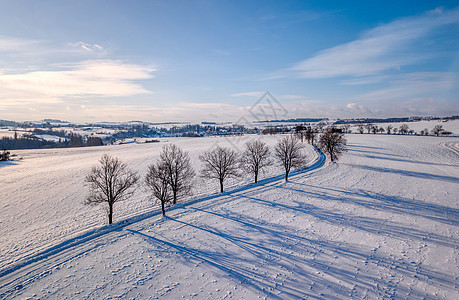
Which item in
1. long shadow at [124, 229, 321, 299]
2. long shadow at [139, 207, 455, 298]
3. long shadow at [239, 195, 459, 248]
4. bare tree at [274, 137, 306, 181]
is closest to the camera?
long shadow at [124, 229, 321, 299]

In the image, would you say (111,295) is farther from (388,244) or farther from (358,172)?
(358,172)

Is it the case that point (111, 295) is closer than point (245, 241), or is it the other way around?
point (111, 295)

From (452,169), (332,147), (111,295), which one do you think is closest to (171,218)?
(111,295)

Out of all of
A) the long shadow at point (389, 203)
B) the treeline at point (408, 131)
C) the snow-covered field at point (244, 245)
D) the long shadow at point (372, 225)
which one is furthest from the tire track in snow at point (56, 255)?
the treeline at point (408, 131)

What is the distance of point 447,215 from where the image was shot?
23.3 m

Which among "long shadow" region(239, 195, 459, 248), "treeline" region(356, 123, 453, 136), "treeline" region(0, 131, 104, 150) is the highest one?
"treeline" region(356, 123, 453, 136)

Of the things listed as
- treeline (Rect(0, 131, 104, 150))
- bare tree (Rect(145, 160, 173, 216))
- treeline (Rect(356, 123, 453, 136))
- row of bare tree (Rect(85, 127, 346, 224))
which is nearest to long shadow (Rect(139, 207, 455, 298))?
bare tree (Rect(145, 160, 173, 216))

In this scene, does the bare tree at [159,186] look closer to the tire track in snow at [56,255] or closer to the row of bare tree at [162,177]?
the row of bare tree at [162,177]

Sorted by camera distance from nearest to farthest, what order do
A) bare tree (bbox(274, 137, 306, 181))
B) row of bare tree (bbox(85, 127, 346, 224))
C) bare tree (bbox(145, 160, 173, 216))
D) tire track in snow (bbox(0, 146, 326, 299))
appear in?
1. tire track in snow (bbox(0, 146, 326, 299))
2. row of bare tree (bbox(85, 127, 346, 224))
3. bare tree (bbox(145, 160, 173, 216))
4. bare tree (bbox(274, 137, 306, 181))

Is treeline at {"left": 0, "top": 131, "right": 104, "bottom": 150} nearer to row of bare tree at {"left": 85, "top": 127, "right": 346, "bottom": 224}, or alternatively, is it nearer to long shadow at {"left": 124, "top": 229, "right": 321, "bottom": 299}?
row of bare tree at {"left": 85, "top": 127, "right": 346, "bottom": 224}

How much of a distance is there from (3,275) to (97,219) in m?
9.71

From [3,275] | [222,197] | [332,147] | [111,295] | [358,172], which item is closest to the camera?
[111,295]

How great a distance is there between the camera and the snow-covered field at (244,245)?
1334cm

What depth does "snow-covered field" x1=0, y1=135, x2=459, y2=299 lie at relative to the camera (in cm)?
1334
